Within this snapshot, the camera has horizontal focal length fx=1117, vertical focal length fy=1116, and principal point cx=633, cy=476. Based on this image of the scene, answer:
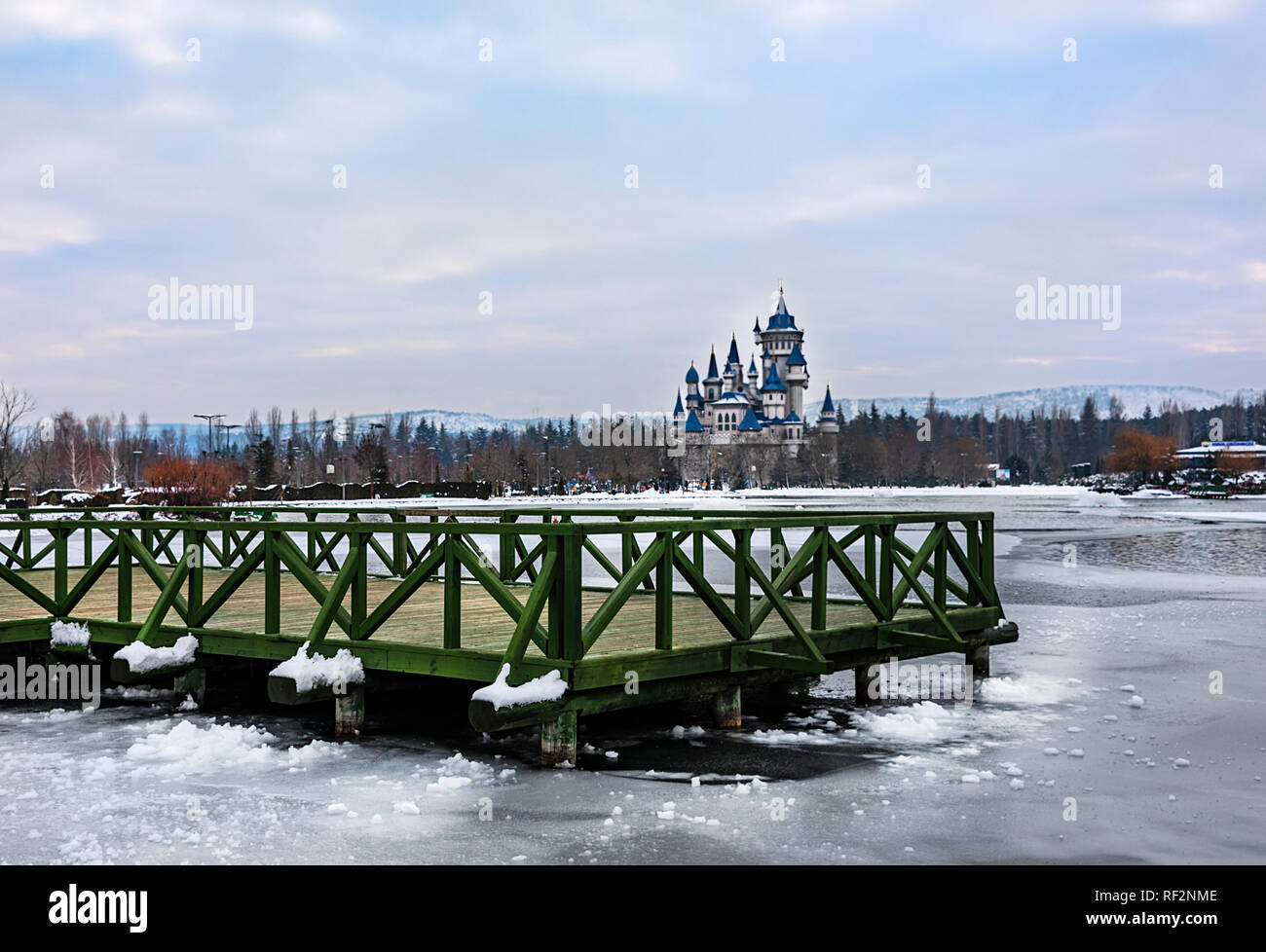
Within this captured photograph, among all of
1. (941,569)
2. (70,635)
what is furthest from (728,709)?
(70,635)

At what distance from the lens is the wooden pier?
9133 millimetres

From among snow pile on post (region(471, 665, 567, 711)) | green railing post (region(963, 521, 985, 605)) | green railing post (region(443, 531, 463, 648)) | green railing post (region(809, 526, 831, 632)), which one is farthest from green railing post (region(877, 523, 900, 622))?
green railing post (region(443, 531, 463, 648))

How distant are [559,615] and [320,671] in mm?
2409

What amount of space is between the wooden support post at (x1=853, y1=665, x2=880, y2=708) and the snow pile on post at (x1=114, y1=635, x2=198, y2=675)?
7.00 metres

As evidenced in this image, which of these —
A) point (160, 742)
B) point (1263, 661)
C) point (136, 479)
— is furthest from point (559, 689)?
point (136, 479)

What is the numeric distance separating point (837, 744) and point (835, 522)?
8.25ft

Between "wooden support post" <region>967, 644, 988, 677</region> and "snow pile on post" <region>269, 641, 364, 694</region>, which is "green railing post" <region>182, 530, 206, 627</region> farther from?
"wooden support post" <region>967, 644, 988, 677</region>

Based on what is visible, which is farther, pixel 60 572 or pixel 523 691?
pixel 60 572

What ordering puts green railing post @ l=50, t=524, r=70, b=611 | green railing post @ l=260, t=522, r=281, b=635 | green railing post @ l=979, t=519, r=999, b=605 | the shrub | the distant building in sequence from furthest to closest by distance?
1. the distant building
2. the shrub
3. green railing post @ l=979, t=519, r=999, b=605
4. green railing post @ l=50, t=524, r=70, b=611
5. green railing post @ l=260, t=522, r=281, b=635

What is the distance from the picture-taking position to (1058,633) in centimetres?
1736

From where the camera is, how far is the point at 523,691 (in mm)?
8711

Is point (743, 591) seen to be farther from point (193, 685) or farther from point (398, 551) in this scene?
point (193, 685)

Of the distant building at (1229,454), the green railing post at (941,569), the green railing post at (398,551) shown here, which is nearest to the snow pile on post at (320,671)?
the green railing post at (398,551)

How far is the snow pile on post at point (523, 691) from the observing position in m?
8.59
